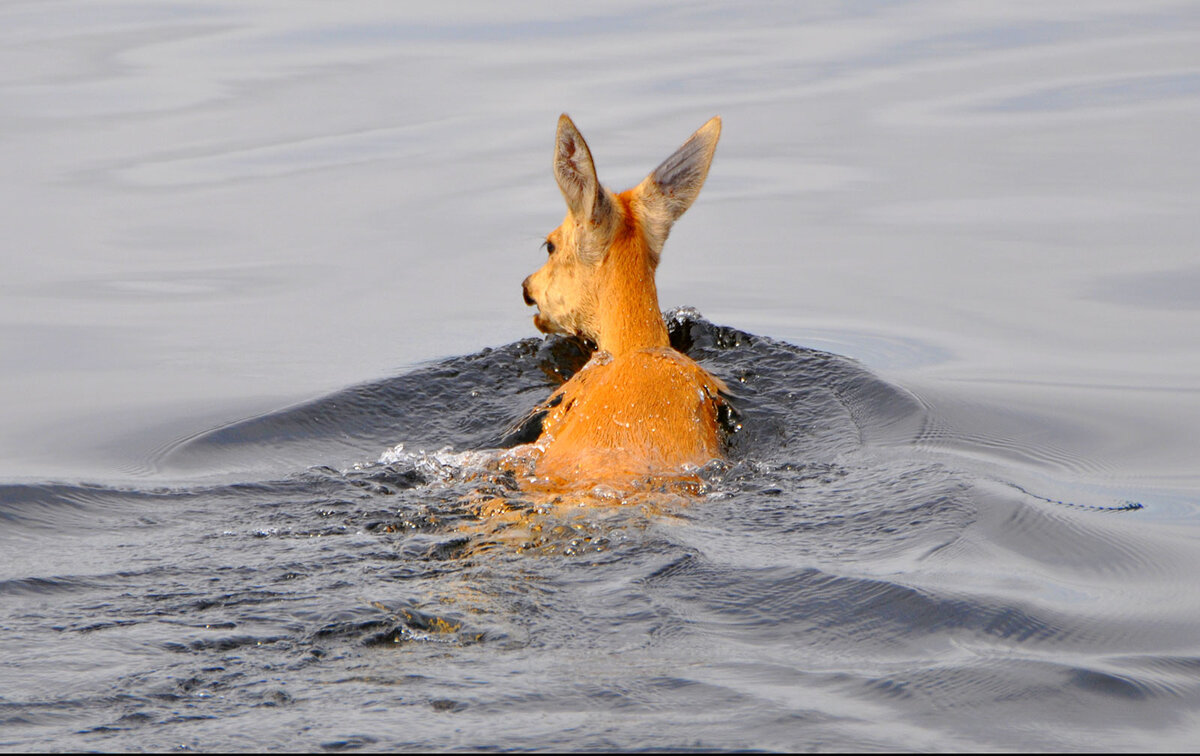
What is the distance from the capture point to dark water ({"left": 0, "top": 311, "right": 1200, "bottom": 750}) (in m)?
4.56

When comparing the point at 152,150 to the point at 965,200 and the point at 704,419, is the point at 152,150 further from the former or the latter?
the point at 704,419

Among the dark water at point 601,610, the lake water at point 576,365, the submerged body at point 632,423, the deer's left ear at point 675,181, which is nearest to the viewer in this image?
the dark water at point 601,610

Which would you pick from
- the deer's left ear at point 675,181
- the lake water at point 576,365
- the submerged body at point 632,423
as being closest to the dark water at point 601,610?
the lake water at point 576,365

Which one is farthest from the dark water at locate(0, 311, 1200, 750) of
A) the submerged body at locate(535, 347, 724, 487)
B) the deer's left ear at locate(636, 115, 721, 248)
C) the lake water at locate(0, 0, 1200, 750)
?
the deer's left ear at locate(636, 115, 721, 248)

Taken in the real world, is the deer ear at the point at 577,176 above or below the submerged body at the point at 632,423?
above

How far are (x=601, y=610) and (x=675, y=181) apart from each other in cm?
386

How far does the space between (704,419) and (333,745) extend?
3661mm

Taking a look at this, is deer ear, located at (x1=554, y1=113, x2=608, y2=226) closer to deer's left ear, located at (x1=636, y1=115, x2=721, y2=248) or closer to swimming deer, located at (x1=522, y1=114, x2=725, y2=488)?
swimming deer, located at (x1=522, y1=114, x2=725, y2=488)

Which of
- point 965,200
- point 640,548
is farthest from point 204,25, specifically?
point 640,548

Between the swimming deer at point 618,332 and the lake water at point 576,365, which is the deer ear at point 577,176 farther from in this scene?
the lake water at point 576,365

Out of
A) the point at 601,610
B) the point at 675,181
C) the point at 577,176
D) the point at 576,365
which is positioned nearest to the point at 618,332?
the point at 577,176

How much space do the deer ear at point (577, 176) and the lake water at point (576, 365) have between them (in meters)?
1.39

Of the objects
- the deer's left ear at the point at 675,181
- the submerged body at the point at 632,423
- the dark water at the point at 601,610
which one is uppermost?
the deer's left ear at the point at 675,181

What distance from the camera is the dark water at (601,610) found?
Result: 4559 mm
